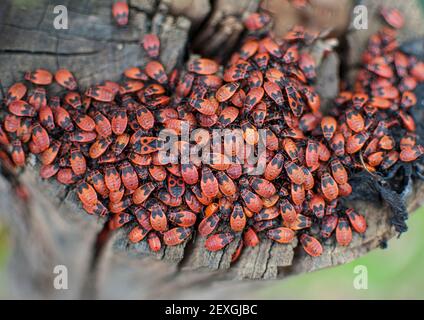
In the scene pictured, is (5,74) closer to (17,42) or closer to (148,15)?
(17,42)

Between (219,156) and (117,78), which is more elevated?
(117,78)

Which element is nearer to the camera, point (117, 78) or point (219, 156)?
point (219, 156)
